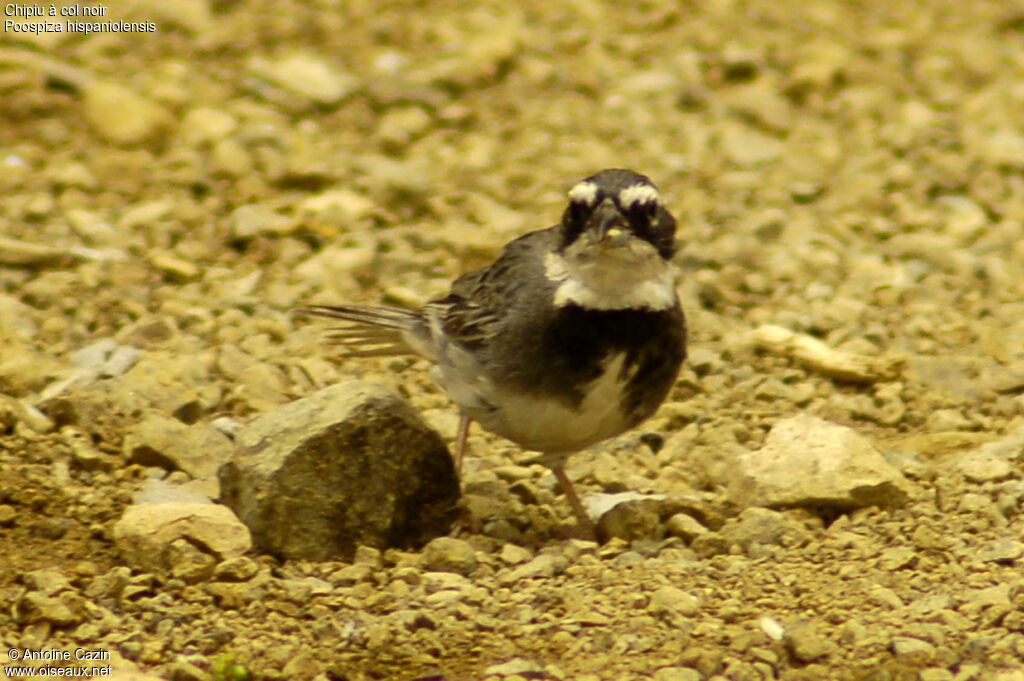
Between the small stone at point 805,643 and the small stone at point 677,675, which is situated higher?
the small stone at point 805,643

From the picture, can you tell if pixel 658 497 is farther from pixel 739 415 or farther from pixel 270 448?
pixel 270 448

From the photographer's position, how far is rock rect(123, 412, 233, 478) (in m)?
5.70

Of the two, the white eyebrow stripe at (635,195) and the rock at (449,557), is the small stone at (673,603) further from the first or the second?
the white eyebrow stripe at (635,195)

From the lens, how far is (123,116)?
341 inches

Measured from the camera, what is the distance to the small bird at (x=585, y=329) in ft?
16.8

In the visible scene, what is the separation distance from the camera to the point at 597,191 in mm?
5109

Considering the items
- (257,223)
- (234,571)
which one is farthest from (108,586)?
(257,223)

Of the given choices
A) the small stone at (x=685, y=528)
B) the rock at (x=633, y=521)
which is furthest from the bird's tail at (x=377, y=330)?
the small stone at (x=685, y=528)

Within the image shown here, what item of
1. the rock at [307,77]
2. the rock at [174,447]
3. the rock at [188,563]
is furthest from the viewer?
the rock at [307,77]

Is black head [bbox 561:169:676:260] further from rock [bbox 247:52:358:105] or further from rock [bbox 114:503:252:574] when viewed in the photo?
rock [bbox 247:52:358:105]

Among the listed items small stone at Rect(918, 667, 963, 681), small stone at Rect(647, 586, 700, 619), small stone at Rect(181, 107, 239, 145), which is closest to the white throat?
small stone at Rect(647, 586, 700, 619)

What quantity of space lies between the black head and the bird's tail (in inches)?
48.4

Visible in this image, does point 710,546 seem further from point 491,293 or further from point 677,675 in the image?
point 491,293

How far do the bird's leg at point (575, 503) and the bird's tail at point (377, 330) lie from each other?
2.71 ft
